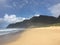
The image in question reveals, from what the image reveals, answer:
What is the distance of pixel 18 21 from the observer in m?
1.42

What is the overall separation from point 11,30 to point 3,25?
11 centimetres

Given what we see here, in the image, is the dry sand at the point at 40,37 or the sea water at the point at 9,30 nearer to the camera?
the dry sand at the point at 40,37

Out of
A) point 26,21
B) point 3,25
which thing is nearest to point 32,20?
point 26,21

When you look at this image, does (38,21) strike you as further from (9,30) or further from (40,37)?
(9,30)

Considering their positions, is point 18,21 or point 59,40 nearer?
point 59,40

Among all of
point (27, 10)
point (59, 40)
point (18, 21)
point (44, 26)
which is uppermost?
point (27, 10)

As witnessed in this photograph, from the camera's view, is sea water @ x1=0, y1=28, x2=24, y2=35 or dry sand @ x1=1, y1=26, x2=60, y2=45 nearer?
dry sand @ x1=1, y1=26, x2=60, y2=45

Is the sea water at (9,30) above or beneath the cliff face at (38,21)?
beneath

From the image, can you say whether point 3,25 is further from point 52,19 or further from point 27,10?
point 52,19

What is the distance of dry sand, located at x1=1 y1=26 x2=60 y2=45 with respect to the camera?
1216mm

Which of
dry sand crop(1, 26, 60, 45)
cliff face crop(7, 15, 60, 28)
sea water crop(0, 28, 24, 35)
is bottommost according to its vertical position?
dry sand crop(1, 26, 60, 45)

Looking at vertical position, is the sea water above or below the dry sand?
above

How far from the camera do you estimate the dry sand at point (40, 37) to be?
122 cm

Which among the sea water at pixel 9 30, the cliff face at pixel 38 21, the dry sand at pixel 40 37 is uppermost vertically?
the cliff face at pixel 38 21
